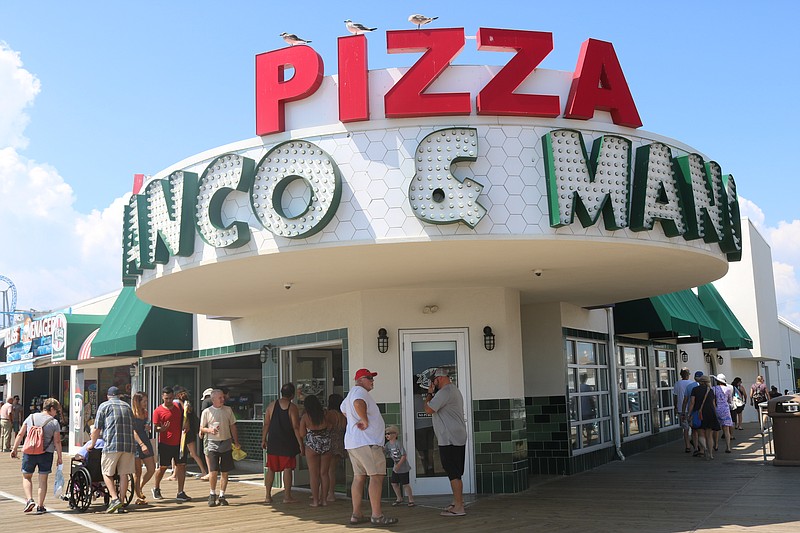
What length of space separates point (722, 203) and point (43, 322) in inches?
681

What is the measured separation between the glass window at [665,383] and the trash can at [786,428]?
19.6 ft

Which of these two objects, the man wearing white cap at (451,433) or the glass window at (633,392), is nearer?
the man wearing white cap at (451,433)

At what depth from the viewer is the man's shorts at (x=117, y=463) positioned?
34.3 feet

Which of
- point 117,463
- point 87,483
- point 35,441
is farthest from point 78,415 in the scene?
point 117,463

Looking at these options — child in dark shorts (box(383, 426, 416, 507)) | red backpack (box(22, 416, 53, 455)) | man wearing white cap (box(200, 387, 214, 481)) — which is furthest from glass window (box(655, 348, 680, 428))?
red backpack (box(22, 416, 53, 455))

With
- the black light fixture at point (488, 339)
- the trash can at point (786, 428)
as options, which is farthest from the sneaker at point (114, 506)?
the trash can at point (786, 428)

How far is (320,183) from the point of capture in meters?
8.25

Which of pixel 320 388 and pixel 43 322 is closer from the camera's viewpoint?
pixel 320 388

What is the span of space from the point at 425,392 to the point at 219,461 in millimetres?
3078

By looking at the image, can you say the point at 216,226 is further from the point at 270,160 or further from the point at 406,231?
the point at 406,231

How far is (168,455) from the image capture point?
1185 cm

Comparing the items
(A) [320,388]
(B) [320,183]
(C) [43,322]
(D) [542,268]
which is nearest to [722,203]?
(D) [542,268]

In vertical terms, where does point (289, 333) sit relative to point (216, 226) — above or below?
below

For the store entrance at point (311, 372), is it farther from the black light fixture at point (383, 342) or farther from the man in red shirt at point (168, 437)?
the black light fixture at point (383, 342)
